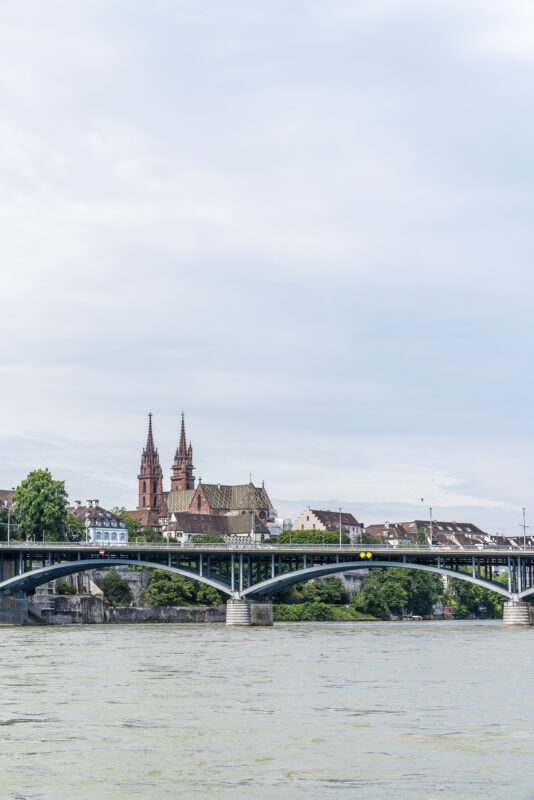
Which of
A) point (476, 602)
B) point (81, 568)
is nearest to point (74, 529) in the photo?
point (81, 568)

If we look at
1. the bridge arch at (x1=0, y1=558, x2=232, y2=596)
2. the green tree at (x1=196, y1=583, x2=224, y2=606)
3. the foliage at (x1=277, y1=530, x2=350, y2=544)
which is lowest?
the green tree at (x1=196, y1=583, x2=224, y2=606)

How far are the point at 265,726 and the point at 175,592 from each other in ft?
309

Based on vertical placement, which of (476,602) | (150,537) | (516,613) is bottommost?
(476,602)

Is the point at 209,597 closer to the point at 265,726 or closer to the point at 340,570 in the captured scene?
the point at 340,570

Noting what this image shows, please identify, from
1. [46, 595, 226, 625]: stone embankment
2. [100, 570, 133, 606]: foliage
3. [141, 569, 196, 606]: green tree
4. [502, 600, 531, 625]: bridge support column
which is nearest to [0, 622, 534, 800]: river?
[502, 600, 531, 625]: bridge support column

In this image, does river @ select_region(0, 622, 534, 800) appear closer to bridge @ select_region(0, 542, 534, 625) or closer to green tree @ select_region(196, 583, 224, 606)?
bridge @ select_region(0, 542, 534, 625)

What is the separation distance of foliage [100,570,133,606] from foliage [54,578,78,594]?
3.54 m

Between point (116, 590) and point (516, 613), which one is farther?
point (116, 590)

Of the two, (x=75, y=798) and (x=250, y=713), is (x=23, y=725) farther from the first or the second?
(x=75, y=798)

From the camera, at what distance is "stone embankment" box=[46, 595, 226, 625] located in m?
116

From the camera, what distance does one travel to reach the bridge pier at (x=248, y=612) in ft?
353

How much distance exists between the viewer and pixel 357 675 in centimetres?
4922

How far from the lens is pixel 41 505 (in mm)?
129000

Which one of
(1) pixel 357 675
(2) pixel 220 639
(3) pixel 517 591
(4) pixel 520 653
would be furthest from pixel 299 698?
(3) pixel 517 591
